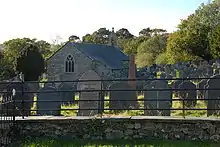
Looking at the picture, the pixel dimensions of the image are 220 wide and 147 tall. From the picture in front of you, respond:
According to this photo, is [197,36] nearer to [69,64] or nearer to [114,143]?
[69,64]

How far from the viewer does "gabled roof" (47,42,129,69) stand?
48531mm

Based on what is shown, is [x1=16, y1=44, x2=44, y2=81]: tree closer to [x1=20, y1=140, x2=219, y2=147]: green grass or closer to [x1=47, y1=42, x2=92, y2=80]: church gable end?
[x1=47, y1=42, x2=92, y2=80]: church gable end

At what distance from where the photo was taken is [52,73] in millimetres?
49562

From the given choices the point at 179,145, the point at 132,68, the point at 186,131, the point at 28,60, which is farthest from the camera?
the point at 28,60

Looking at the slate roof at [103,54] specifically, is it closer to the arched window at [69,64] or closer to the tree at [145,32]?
the arched window at [69,64]

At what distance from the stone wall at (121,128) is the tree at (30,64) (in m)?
30.2

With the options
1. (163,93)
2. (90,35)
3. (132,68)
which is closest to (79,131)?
(163,93)

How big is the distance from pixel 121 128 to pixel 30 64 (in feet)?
107

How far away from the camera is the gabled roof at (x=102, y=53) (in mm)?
48531

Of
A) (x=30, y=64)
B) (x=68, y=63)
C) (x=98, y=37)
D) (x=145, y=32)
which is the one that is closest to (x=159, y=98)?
(x=30, y=64)

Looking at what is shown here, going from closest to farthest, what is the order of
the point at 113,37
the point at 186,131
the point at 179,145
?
the point at 179,145 → the point at 186,131 → the point at 113,37

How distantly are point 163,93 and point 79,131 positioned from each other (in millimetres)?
3381

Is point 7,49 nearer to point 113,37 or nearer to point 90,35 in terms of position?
point 113,37

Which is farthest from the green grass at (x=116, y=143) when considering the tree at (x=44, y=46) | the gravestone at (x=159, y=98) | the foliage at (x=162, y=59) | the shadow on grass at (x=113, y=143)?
the tree at (x=44, y=46)
